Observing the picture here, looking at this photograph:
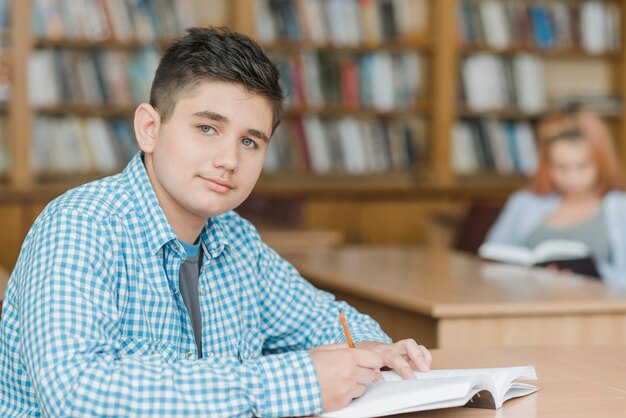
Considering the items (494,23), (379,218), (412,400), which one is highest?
(494,23)

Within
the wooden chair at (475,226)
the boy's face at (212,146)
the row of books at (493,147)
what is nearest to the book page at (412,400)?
the boy's face at (212,146)

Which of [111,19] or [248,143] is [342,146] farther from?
[248,143]

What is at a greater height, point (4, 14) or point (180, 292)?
point (4, 14)

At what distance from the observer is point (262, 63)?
164cm

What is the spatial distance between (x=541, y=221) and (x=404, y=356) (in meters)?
2.81

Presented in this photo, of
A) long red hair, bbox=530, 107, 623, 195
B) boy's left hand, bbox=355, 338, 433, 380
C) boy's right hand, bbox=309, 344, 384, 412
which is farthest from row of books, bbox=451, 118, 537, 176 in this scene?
boy's right hand, bbox=309, 344, 384, 412

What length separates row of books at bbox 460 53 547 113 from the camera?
6.00m

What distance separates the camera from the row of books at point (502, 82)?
19.7 ft

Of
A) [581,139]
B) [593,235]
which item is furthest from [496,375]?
[581,139]

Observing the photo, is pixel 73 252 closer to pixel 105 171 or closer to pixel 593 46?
pixel 105 171

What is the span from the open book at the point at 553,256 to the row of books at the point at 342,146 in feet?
6.43

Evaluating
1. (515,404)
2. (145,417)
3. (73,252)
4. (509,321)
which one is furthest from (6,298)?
(509,321)

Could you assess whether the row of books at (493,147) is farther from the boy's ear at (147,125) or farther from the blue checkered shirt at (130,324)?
the boy's ear at (147,125)

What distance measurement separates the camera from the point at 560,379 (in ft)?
5.46
